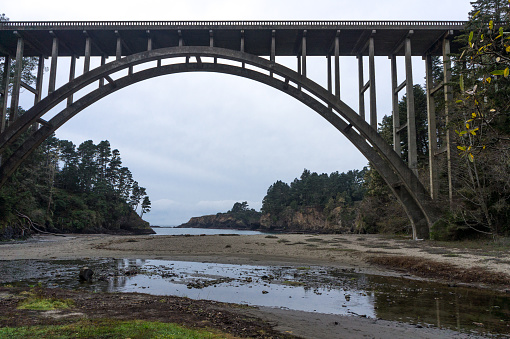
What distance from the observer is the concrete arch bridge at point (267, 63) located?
2366 cm

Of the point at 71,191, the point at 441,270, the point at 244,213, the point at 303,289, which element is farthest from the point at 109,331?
the point at 244,213

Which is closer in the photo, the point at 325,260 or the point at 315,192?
the point at 325,260

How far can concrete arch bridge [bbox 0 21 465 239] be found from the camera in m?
23.7

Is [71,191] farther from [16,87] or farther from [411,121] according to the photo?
[411,121]

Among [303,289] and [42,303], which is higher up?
[42,303]

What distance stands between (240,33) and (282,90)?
18.4 feet

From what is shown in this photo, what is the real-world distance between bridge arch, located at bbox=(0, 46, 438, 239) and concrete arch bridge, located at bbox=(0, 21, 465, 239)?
7 centimetres

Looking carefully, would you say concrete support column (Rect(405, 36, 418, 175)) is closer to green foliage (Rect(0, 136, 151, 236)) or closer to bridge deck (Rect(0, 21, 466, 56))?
bridge deck (Rect(0, 21, 466, 56))

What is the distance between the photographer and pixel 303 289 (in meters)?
10.9

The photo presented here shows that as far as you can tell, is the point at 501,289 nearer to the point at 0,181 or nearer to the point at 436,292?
the point at 436,292

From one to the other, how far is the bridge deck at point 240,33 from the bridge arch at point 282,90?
7.47 ft

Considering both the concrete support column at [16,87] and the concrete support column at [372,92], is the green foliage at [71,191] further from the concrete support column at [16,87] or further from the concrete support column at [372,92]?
the concrete support column at [372,92]

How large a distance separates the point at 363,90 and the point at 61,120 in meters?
22.6

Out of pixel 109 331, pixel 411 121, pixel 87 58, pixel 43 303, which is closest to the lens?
pixel 109 331
